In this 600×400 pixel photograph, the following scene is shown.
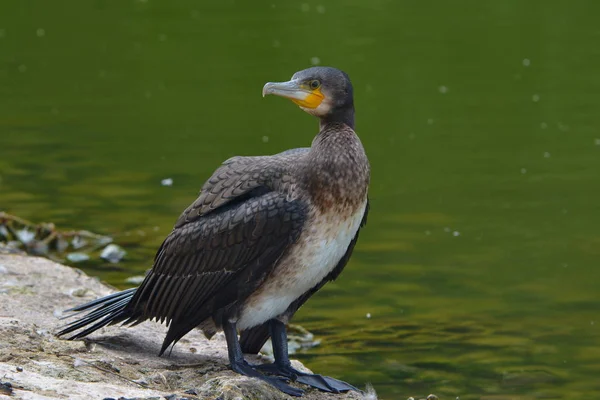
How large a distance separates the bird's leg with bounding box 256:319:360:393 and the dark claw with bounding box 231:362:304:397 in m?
0.14

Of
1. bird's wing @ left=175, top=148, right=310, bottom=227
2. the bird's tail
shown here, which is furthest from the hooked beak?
the bird's tail

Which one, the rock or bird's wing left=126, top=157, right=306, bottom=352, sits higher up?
bird's wing left=126, top=157, right=306, bottom=352

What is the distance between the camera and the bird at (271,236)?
606 centimetres

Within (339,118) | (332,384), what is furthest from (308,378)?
(339,118)

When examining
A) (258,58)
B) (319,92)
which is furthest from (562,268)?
(258,58)

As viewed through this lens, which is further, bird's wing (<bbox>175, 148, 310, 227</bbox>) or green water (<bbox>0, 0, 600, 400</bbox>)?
green water (<bbox>0, 0, 600, 400</bbox>)

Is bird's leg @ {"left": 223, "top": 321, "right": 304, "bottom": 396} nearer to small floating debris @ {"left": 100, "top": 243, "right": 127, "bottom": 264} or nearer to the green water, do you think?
the green water

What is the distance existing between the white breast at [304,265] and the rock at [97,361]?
0.36 m

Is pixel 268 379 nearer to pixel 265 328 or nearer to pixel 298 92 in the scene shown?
pixel 265 328

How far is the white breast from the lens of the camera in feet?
19.9

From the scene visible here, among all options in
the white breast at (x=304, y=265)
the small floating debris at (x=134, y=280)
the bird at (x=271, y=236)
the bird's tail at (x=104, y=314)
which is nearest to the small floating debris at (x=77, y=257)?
the small floating debris at (x=134, y=280)

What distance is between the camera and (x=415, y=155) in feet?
44.8

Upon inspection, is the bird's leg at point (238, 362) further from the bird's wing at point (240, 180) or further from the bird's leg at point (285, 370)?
the bird's wing at point (240, 180)

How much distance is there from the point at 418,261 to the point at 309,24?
11107 mm
